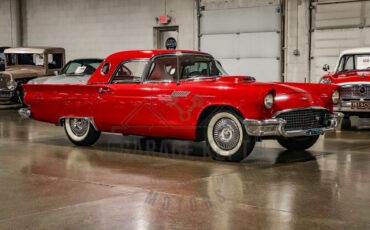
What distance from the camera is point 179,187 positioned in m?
6.07

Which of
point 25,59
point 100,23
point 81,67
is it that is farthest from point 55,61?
point 100,23

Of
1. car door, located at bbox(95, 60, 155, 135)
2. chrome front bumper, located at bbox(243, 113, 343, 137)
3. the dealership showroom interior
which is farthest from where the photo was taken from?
car door, located at bbox(95, 60, 155, 135)

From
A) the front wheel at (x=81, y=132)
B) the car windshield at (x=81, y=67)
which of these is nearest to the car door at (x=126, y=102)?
the front wheel at (x=81, y=132)

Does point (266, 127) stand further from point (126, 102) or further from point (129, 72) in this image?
point (129, 72)

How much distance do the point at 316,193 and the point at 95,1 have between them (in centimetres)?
1776

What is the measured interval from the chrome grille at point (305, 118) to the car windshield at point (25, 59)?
452 inches

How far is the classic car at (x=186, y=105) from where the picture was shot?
294 inches

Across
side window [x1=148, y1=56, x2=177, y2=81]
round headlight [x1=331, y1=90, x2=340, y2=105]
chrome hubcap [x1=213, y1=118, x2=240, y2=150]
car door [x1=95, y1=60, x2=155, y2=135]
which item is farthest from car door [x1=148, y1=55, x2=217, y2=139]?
round headlight [x1=331, y1=90, x2=340, y2=105]

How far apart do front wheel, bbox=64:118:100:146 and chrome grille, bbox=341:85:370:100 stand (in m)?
5.26

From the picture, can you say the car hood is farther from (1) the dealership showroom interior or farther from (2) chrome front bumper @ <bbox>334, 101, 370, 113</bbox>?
(2) chrome front bumper @ <bbox>334, 101, 370, 113</bbox>

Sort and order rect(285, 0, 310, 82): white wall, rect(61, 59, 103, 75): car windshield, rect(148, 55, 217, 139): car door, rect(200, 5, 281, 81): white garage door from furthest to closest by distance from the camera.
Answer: rect(200, 5, 281, 81): white garage door, rect(285, 0, 310, 82): white wall, rect(61, 59, 103, 75): car windshield, rect(148, 55, 217, 139): car door

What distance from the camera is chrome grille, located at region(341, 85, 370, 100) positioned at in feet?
37.7

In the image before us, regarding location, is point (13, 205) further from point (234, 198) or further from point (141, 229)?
point (234, 198)

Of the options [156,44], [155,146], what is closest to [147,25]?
[156,44]
